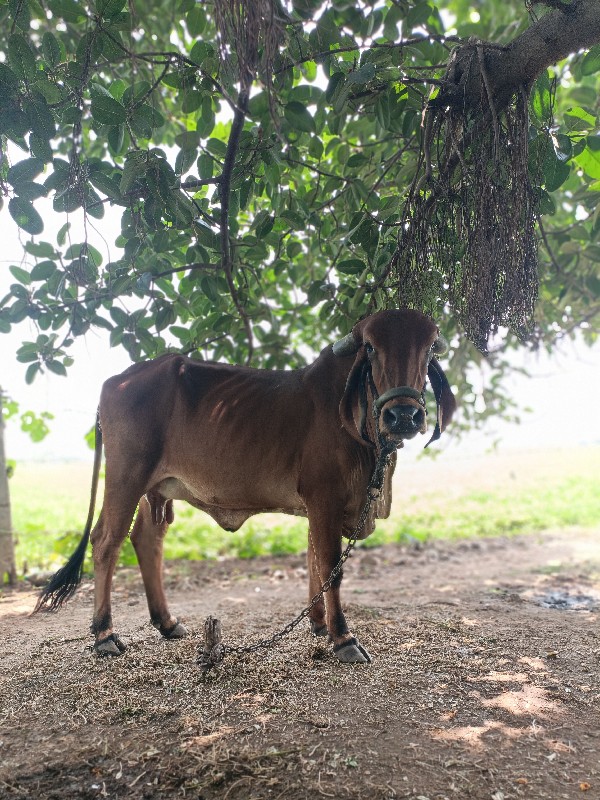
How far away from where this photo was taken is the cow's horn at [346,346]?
3.50 meters

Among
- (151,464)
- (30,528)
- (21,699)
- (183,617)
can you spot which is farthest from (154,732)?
(30,528)

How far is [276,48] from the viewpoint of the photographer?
2.52m

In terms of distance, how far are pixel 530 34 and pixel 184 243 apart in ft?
6.99

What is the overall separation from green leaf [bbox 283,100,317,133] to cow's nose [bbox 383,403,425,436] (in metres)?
1.44

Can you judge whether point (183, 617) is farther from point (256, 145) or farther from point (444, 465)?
point (444, 465)

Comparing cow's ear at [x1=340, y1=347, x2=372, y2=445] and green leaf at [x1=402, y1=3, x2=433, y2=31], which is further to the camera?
green leaf at [x1=402, y1=3, x2=433, y2=31]

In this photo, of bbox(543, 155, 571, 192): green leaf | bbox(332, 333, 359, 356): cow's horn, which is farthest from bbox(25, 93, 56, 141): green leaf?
bbox(543, 155, 571, 192): green leaf

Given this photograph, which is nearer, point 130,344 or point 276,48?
point 276,48

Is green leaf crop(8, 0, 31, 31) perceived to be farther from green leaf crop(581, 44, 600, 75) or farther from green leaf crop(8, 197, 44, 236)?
green leaf crop(581, 44, 600, 75)

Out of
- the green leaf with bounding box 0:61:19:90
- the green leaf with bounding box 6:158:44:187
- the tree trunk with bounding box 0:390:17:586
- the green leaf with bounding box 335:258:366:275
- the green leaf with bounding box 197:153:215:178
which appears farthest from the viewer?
the tree trunk with bounding box 0:390:17:586

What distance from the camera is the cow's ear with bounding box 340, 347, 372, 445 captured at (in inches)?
134

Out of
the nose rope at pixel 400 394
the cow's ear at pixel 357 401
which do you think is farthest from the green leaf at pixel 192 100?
the nose rope at pixel 400 394

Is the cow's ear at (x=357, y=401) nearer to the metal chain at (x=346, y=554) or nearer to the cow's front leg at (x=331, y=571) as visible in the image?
the metal chain at (x=346, y=554)

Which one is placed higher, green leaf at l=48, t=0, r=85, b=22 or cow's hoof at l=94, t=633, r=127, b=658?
green leaf at l=48, t=0, r=85, b=22
